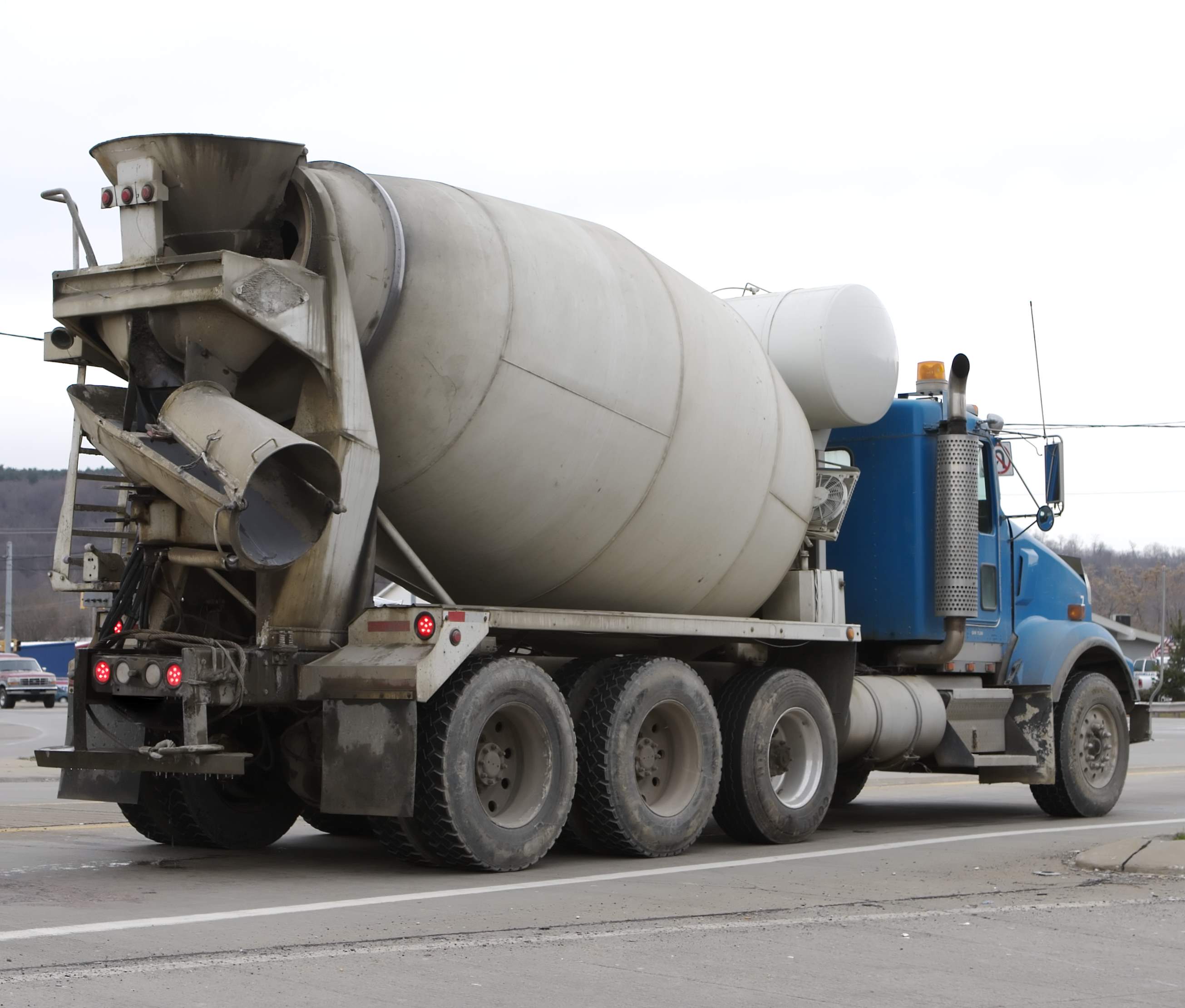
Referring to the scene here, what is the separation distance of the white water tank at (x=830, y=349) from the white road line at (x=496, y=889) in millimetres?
3116

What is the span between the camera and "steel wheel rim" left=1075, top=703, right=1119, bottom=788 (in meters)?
13.8

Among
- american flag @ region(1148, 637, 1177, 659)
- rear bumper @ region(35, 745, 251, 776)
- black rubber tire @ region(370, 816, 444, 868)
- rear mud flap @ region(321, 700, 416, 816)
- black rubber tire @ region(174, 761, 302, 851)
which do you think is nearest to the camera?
rear bumper @ region(35, 745, 251, 776)

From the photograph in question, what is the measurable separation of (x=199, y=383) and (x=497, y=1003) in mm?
4135

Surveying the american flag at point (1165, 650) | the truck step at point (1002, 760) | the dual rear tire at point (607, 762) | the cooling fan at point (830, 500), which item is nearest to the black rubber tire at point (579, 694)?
the dual rear tire at point (607, 762)

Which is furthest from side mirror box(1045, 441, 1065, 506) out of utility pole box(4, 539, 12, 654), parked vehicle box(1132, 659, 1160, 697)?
utility pole box(4, 539, 12, 654)

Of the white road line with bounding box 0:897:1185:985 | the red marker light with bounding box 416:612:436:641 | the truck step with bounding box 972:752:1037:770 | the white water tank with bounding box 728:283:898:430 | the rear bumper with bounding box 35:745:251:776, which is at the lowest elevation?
the white road line with bounding box 0:897:1185:985

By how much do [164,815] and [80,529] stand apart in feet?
6.98

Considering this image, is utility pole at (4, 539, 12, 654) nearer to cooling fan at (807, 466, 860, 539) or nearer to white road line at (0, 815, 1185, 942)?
cooling fan at (807, 466, 860, 539)

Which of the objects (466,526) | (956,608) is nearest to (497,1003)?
(466,526)

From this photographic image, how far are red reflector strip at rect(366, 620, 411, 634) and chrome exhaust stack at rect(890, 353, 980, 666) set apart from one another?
221 inches

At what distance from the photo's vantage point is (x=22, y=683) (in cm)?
4997

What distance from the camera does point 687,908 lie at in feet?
25.4

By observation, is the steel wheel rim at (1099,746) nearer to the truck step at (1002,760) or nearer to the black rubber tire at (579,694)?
the truck step at (1002,760)

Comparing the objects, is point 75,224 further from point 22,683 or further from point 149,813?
point 22,683
